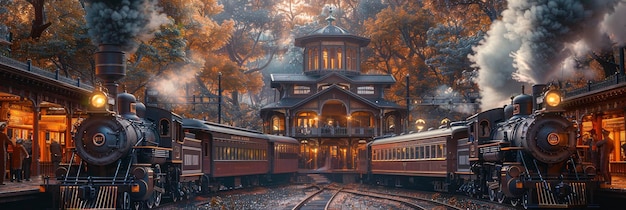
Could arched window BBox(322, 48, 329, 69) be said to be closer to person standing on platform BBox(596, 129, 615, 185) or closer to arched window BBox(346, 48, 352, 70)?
arched window BBox(346, 48, 352, 70)

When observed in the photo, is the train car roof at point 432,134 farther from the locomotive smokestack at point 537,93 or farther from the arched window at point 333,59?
the arched window at point 333,59

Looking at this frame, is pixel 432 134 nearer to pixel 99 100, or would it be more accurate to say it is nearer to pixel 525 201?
pixel 525 201

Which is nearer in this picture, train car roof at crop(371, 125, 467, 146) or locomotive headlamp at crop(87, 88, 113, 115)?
locomotive headlamp at crop(87, 88, 113, 115)

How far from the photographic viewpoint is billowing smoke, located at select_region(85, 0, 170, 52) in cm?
2578

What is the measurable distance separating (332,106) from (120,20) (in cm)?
4616

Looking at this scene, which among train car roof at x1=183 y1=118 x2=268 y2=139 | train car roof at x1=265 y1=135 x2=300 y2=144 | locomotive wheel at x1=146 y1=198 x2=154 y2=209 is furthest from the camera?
train car roof at x1=265 y1=135 x2=300 y2=144

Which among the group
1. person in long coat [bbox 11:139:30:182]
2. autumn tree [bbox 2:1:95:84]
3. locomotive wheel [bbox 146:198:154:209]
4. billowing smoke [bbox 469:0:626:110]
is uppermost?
autumn tree [bbox 2:1:95:84]

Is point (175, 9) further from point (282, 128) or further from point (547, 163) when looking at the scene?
point (547, 163)

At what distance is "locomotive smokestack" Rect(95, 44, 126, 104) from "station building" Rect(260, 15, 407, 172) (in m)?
37.4

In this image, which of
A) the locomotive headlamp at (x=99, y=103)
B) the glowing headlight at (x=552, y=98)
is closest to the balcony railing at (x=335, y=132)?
the glowing headlight at (x=552, y=98)

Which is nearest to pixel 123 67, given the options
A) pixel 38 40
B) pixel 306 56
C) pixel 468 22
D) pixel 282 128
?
pixel 38 40

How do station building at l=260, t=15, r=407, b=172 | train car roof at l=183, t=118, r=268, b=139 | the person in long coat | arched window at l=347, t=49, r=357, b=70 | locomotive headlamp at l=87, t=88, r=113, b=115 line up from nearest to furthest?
locomotive headlamp at l=87, t=88, r=113, b=115
the person in long coat
train car roof at l=183, t=118, r=268, b=139
station building at l=260, t=15, r=407, b=172
arched window at l=347, t=49, r=357, b=70

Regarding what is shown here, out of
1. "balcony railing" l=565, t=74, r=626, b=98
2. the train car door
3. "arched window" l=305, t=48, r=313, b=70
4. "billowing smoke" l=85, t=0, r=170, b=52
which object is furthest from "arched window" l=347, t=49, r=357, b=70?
"billowing smoke" l=85, t=0, r=170, b=52

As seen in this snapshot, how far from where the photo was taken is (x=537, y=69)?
26.0 metres
